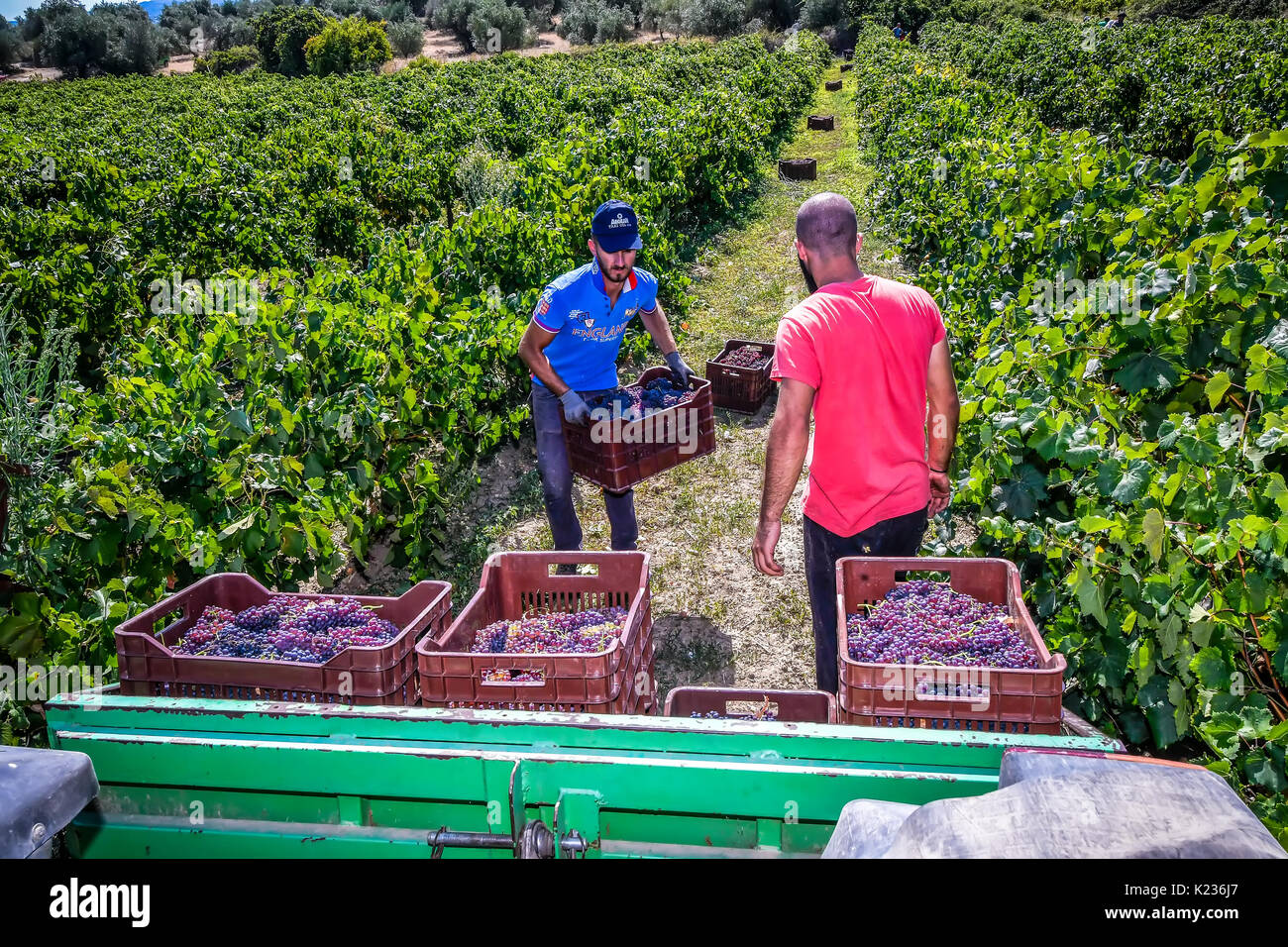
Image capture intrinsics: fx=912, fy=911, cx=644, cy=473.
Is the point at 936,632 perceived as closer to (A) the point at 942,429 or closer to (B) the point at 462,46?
(A) the point at 942,429

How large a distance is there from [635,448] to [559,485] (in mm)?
472

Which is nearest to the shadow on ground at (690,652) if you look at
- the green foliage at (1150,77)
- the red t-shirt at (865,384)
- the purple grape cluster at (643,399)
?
the purple grape cluster at (643,399)

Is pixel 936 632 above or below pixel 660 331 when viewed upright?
below

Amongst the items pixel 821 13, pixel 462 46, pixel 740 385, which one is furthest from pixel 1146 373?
pixel 462 46

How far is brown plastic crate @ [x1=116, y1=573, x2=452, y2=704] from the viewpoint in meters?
2.76

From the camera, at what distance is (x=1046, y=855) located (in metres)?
1.38

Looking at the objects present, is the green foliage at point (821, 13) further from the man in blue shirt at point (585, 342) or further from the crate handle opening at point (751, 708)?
the crate handle opening at point (751, 708)

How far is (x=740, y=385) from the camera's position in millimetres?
7949

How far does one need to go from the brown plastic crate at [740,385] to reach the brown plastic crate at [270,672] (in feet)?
16.7

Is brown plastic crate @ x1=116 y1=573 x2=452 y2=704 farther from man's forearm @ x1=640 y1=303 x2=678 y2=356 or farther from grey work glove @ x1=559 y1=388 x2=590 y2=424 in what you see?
man's forearm @ x1=640 y1=303 x2=678 y2=356

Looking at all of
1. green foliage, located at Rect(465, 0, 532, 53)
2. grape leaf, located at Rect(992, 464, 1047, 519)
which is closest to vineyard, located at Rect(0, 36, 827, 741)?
grape leaf, located at Rect(992, 464, 1047, 519)

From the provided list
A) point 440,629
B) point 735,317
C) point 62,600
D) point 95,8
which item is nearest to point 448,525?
point 62,600

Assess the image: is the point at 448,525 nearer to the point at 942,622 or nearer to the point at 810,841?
the point at 942,622

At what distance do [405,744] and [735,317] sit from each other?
8.76 m
